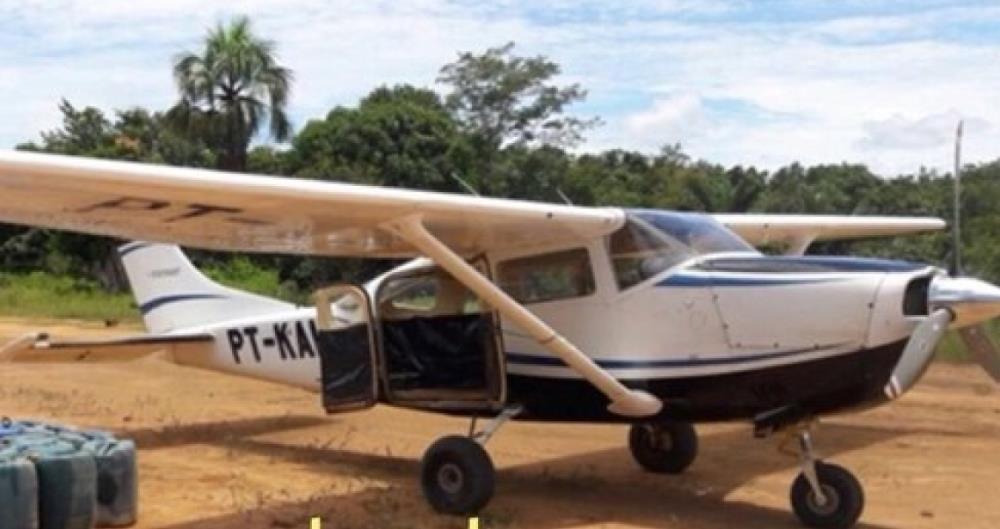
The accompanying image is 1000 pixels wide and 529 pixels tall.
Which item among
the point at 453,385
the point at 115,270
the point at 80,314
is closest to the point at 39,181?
the point at 453,385

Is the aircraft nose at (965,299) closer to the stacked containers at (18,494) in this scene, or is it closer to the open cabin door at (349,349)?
the open cabin door at (349,349)

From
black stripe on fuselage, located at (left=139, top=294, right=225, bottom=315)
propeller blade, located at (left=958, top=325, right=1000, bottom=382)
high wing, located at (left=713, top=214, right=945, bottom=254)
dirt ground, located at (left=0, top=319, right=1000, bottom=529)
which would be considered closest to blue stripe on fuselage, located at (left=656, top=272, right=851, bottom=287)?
propeller blade, located at (left=958, top=325, right=1000, bottom=382)

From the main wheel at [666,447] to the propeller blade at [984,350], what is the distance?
9.76 feet

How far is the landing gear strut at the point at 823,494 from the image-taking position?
8.48m

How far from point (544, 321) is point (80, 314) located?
26257mm

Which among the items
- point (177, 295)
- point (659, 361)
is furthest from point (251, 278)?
point (659, 361)

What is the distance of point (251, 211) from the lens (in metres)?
8.57

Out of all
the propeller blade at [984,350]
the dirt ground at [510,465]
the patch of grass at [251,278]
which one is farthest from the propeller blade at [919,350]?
the patch of grass at [251,278]

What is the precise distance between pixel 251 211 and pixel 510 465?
12.7 ft

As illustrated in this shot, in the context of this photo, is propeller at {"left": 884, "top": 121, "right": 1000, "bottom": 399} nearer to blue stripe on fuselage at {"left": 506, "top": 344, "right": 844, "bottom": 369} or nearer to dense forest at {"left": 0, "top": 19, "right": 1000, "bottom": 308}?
blue stripe on fuselage at {"left": 506, "top": 344, "right": 844, "bottom": 369}

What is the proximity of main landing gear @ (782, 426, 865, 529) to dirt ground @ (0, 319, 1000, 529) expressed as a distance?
0.27 metres

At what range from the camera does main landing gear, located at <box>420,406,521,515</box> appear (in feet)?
28.9

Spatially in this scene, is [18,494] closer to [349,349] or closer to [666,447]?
[349,349]

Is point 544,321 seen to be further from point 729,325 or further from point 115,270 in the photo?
point 115,270
